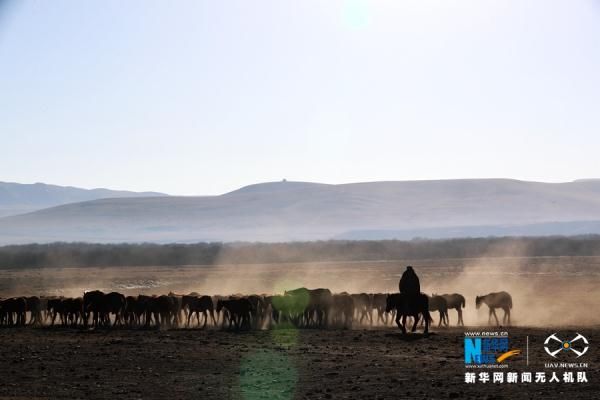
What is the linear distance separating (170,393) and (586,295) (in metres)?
31.5

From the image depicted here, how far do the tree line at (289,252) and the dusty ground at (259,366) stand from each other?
55.6m

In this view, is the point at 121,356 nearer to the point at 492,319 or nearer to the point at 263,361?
the point at 263,361

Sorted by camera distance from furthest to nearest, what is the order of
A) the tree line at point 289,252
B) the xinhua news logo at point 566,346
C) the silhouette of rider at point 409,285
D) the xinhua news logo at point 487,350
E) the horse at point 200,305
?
the tree line at point 289,252, the horse at point 200,305, the silhouette of rider at point 409,285, the xinhua news logo at point 566,346, the xinhua news logo at point 487,350

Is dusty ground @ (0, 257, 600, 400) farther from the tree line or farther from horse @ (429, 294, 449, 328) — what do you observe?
the tree line

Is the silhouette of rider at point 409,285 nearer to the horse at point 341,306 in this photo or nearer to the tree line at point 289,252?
the horse at point 341,306

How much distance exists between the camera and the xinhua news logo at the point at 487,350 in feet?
65.7

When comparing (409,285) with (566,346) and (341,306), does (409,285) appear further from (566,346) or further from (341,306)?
(341,306)

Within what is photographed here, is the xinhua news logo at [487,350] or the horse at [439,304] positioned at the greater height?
the horse at [439,304]

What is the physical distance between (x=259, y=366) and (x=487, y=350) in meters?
6.09

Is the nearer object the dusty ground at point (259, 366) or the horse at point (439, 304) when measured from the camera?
the dusty ground at point (259, 366)

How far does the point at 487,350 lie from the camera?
2222 cm

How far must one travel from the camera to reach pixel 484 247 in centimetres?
9869

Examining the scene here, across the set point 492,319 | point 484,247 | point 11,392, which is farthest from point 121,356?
point 484,247

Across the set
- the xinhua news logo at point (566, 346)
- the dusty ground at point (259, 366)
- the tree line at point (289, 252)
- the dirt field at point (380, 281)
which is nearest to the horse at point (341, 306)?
the dusty ground at point (259, 366)
